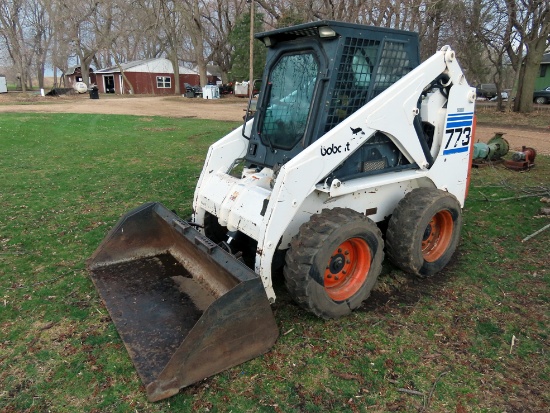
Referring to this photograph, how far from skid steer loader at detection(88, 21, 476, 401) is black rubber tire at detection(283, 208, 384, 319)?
0.4 inches

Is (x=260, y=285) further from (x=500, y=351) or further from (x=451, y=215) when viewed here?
(x=451, y=215)

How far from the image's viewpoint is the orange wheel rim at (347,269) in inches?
141

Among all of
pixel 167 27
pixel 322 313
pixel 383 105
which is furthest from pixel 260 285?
pixel 167 27

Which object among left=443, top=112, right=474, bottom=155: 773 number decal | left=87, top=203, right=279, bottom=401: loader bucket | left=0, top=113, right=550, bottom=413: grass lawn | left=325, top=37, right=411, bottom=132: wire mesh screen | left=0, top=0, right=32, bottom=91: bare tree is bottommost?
left=0, top=113, right=550, bottom=413: grass lawn

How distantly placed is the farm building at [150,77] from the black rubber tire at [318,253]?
47546 mm

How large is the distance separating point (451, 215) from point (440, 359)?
1.65 m

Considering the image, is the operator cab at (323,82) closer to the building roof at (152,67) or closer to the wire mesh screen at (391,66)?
the wire mesh screen at (391,66)

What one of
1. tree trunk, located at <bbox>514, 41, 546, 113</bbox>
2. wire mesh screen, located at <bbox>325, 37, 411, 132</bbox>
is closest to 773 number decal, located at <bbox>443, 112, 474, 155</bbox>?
wire mesh screen, located at <bbox>325, 37, 411, 132</bbox>

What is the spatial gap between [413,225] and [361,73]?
4.63ft

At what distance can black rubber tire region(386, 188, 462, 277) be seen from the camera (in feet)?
12.8

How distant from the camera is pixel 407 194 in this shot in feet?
13.6

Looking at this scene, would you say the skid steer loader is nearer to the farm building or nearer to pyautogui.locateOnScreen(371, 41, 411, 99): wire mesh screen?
pyautogui.locateOnScreen(371, 41, 411, 99): wire mesh screen

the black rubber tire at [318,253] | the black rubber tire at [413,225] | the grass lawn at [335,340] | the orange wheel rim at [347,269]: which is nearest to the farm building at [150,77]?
the grass lawn at [335,340]

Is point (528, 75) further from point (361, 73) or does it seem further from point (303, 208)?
point (303, 208)
